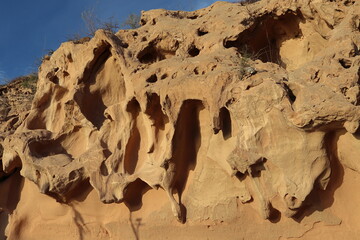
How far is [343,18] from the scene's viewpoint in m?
3.89

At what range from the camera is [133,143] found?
410cm

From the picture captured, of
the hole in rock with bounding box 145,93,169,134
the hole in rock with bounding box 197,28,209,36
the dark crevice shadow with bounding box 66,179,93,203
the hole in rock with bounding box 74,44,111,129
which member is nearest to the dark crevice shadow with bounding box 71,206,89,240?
the dark crevice shadow with bounding box 66,179,93,203

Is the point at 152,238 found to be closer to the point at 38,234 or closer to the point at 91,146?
the point at 91,146

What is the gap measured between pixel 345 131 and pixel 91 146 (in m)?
2.83

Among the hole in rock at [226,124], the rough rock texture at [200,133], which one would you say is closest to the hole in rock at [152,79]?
the rough rock texture at [200,133]

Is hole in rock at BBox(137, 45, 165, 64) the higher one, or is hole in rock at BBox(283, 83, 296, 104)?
hole in rock at BBox(137, 45, 165, 64)

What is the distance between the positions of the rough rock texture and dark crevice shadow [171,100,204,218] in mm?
14

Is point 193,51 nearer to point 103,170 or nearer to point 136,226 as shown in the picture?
point 103,170

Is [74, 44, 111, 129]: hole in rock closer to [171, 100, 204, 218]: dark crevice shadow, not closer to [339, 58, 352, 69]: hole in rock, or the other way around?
[171, 100, 204, 218]: dark crevice shadow

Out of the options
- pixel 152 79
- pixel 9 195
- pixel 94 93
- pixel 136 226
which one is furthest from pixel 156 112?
pixel 9 195

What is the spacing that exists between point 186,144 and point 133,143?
0.70 m

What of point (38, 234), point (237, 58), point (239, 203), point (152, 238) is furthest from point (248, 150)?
point (38, 234)

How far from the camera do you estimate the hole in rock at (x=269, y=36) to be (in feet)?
14.2

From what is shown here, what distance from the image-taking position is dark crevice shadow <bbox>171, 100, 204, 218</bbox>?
12.1 feet
